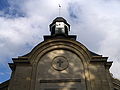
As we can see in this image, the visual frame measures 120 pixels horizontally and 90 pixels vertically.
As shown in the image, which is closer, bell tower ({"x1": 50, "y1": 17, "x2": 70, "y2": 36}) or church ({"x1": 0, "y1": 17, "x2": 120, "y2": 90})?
church ({"x1": 0, "y1": 17, "x2": 120, "y2": 90})

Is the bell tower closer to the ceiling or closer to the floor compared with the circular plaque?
closer to the ceiling

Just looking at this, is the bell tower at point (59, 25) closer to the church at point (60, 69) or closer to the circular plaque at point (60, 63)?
the church at point (60, 69)

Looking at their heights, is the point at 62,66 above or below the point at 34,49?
below

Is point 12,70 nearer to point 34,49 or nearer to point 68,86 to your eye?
point 34,49

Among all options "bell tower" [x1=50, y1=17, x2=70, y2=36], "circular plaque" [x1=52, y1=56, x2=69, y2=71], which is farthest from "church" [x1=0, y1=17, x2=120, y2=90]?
"bell tower" [x1=50, y1=17, x2=70, y2=36]

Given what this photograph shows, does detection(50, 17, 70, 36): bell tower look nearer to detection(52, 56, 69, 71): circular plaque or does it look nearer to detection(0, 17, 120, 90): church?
detection(0, 17, 120, 90): church

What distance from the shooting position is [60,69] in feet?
49.4

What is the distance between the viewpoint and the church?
14211mm

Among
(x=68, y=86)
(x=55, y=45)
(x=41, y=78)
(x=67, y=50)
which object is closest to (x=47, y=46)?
(x=55, y=45)

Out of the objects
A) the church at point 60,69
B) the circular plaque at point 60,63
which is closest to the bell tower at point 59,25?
the church at point 60,69

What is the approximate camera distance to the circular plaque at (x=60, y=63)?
49.8ft

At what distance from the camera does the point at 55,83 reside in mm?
14320

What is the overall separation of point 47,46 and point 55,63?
5.53 feet

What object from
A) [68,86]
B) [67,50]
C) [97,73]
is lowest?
[68,86]
